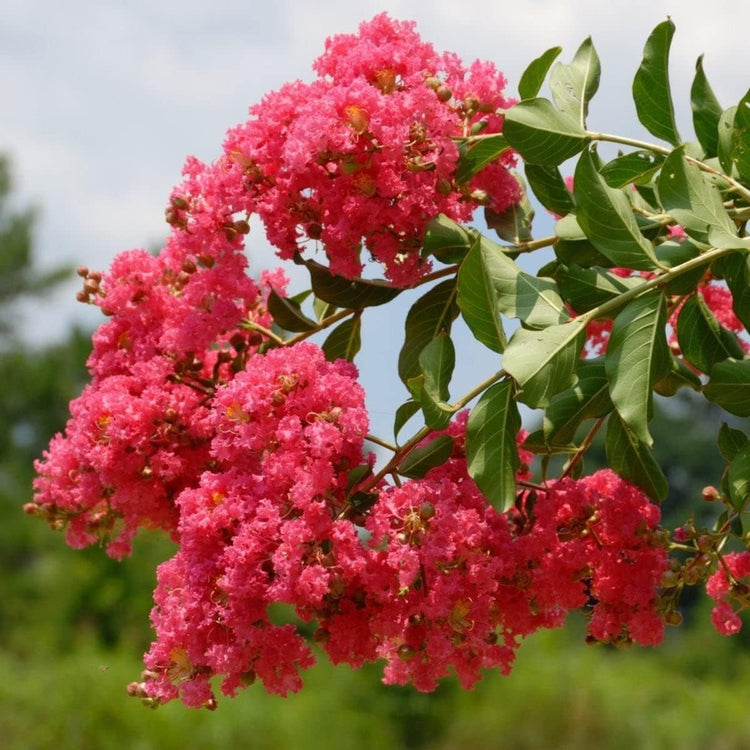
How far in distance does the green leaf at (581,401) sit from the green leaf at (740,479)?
15 cm

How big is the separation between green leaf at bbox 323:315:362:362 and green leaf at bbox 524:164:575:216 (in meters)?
0.31

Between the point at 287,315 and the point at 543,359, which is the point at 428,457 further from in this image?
the point at 287,315

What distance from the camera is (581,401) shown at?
1.39m

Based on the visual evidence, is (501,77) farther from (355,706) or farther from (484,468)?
(355,706)

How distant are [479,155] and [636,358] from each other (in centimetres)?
35

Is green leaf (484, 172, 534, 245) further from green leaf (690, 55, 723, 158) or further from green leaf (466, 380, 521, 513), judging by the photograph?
green leaf (466, 380, 521, 513)

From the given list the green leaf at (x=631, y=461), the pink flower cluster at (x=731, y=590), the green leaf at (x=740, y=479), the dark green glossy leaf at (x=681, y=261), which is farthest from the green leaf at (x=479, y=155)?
the pink flower cluster at (x=731, y=590)

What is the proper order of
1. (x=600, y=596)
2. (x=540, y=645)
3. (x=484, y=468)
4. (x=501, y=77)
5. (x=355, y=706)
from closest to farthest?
(x=484, y=468) < (x=600, y=596) < (x=501, y=77) < (x=355, y=706) < (x=540, y=645)

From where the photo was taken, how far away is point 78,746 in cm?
819

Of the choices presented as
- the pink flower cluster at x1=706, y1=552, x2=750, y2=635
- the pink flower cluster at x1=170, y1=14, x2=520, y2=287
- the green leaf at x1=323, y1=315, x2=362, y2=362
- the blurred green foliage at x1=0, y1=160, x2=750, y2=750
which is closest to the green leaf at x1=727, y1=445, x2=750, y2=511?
the pink flower cluster at x1=706, y1=552, x2=750, y2=635

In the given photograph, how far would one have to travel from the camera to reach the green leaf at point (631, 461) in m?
1.43

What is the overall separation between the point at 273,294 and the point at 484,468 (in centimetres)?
46

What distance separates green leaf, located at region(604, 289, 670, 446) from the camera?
1246mm

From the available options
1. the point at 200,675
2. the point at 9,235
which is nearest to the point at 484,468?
the point at 200,675
